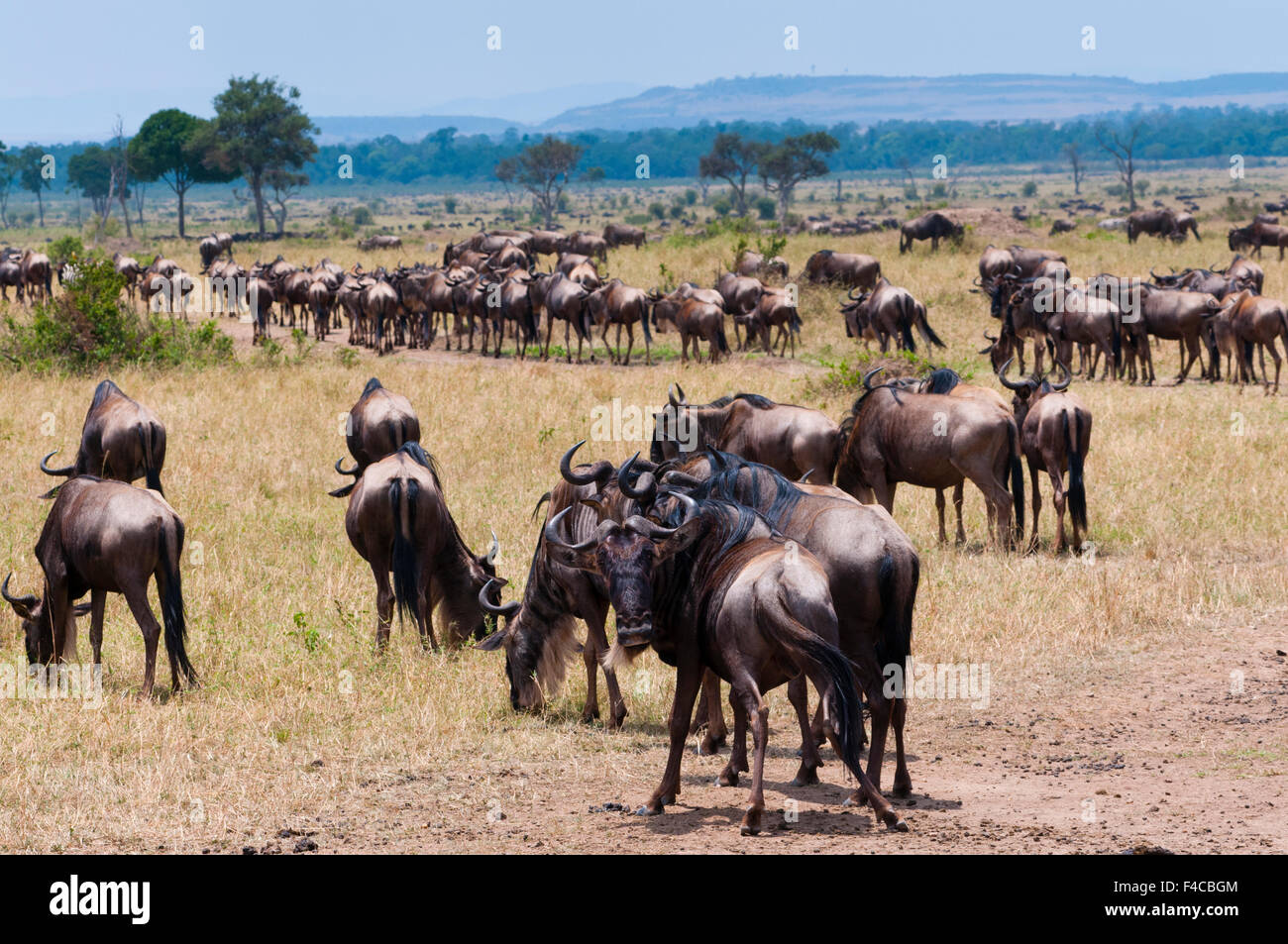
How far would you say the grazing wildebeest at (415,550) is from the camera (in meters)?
8.84

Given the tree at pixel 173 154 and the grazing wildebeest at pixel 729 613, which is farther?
the tree at pixel 173 154

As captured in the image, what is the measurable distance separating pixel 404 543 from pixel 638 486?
2.42 meters

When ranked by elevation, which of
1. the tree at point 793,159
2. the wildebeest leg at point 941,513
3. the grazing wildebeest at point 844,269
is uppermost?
the tree at point 793,159

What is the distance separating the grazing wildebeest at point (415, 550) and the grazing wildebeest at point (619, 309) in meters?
14.7

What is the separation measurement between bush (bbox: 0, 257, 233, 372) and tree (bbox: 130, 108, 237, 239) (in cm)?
5151

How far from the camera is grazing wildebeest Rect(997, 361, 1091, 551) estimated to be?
1125 cm

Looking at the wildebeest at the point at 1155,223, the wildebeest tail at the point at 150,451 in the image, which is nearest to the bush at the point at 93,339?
the wildebeest tail at the point at 150,451

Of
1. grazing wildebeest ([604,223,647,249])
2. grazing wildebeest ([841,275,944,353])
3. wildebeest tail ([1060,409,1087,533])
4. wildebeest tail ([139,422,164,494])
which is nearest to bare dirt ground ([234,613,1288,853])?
wildebeest tail ([1060,409,1087,533])

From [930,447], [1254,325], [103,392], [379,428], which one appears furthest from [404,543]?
[1254,325]

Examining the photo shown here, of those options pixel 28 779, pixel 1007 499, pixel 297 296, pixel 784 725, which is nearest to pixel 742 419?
pixel 1007 499

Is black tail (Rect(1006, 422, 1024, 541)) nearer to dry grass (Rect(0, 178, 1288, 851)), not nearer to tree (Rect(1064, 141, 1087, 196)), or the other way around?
dry grass (Rect(0, 178, 1288, 851))

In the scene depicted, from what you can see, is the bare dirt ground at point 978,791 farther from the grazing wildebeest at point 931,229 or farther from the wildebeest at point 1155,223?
the wildebeest at point 1155,223

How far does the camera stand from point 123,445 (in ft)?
35.8

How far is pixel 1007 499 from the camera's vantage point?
11016 mm
